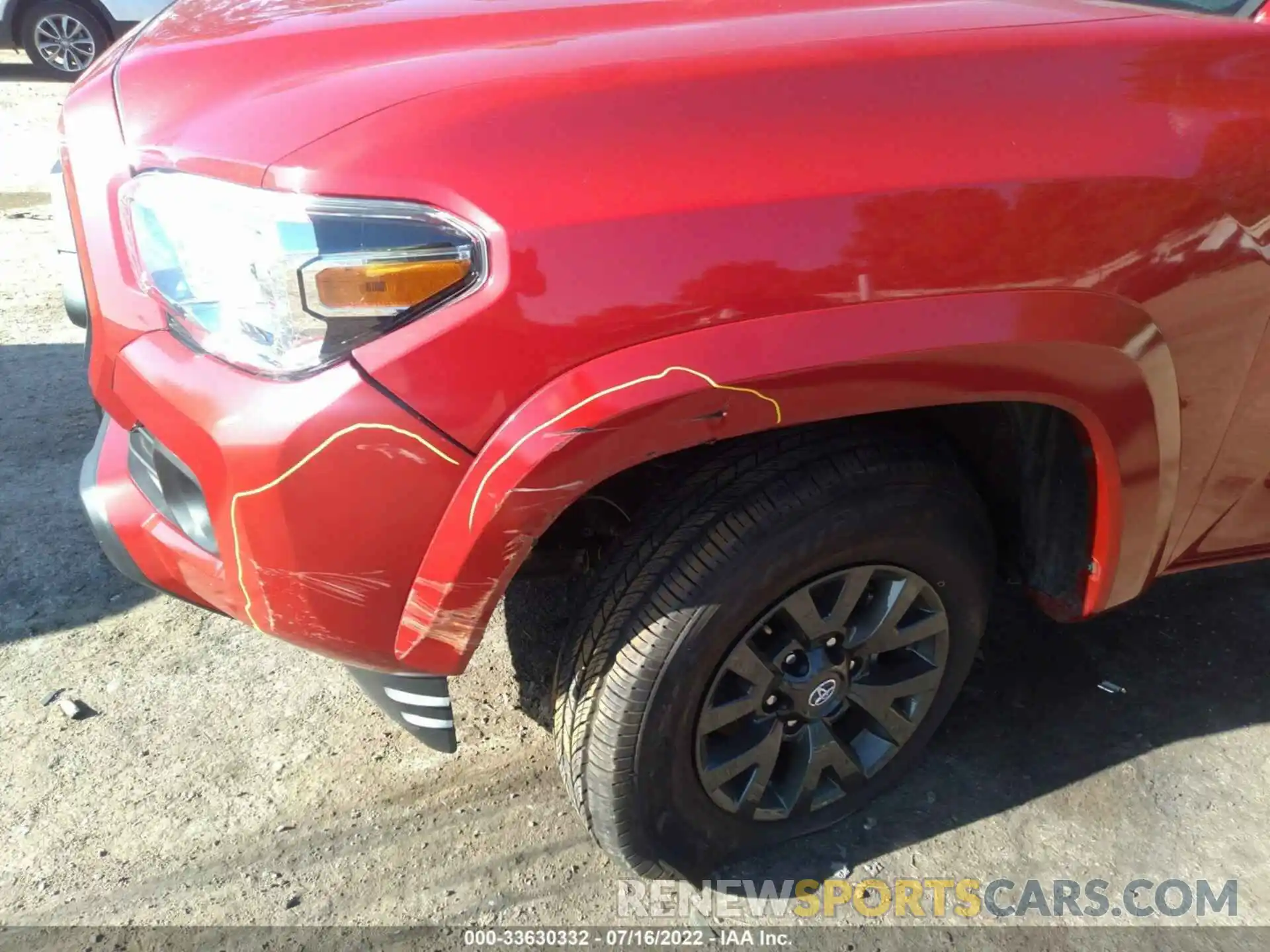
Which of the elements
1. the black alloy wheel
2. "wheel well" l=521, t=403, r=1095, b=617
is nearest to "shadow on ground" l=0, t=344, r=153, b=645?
"wheel well" l=521, t=403, r=1095, b=617

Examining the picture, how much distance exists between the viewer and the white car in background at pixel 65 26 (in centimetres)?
859

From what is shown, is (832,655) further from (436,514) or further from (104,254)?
(104,254)

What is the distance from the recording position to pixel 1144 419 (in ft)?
5.67

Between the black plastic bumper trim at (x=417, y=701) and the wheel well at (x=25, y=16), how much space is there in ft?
30.4

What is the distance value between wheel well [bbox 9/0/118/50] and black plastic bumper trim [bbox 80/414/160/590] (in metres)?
8.79

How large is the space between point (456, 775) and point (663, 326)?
4.53 feet

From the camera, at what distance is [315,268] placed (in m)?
1.34

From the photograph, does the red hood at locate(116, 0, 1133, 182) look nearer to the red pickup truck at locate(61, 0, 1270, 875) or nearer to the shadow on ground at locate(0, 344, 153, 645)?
the red pickup truck at locate(61, 0, 1270, 875)

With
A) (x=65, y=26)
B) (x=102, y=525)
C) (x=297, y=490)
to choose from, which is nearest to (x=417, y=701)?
(x=297, y=490)

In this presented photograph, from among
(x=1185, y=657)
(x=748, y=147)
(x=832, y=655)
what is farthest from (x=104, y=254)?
(x=1185, y=657)

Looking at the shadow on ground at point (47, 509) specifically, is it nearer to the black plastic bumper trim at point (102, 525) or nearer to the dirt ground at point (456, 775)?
the dirt ground at point (456, 775)

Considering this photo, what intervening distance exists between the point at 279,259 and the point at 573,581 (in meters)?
1.26

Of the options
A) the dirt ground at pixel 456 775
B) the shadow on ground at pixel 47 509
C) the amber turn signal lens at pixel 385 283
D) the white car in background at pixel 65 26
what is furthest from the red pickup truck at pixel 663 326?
the white car in background at pixel 65 26

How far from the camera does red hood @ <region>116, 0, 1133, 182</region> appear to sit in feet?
4.75
